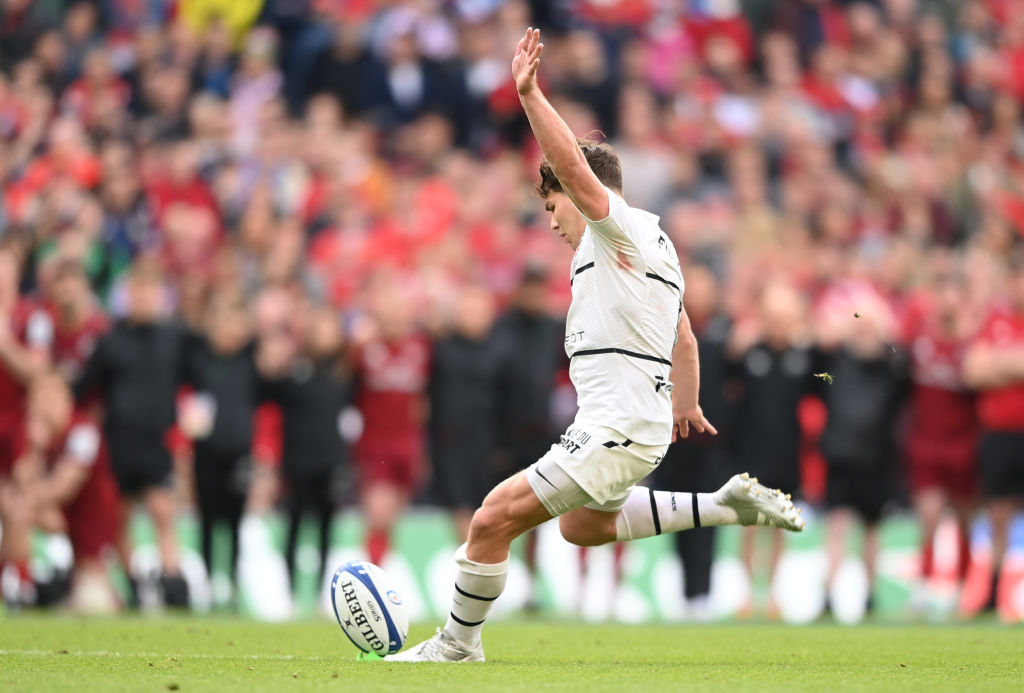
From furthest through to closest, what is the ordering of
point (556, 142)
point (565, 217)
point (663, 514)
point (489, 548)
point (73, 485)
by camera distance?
point (73, 485) → point (663, 514) → point (565, 217) → point (489, 548) → point (556, 142)

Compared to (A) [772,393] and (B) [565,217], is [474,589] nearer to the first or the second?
(B) [565,217]

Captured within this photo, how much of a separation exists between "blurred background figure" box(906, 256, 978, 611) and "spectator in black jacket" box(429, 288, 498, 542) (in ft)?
11.8

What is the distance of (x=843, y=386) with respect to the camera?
13.2 m

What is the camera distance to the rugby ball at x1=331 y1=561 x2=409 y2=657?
7.30 metres

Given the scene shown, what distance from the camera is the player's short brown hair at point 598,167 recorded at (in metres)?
6.91

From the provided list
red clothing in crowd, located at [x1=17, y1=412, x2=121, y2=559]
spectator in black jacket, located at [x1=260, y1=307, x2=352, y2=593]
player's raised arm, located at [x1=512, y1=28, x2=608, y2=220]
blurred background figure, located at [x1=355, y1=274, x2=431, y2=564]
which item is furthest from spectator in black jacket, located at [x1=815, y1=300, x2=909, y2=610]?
player's raised arm, located at [x1=512, y1=28, x2=608, y2=220]

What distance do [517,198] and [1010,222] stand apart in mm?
5645

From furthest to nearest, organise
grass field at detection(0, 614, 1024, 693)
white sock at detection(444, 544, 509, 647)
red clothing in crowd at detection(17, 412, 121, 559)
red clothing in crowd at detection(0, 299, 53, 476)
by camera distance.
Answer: red clothing in crowd at detection(17, 412, 121, 559)
red clothing in crowd at detection(0, 299, 53, 476)
white sock at detection(444, 544, 509, 647)
grass field at detection(0, 614, 1024, 693)

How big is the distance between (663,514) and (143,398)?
6592mm

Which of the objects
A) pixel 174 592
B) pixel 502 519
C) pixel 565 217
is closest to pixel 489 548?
pixel 502 519

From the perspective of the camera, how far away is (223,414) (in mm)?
12938

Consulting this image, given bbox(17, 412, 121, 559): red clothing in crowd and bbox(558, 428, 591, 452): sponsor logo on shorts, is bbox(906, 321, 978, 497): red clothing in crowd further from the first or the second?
bbox(558, 428, 591, 452): sponsor logo on shorts

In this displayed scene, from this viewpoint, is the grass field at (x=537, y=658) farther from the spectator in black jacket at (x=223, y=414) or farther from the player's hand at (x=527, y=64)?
the player's hand at (x=527, y=64)

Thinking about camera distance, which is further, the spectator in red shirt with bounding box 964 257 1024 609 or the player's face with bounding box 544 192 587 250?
the spectator in red shirt with bounding box 964 257 1024 609
